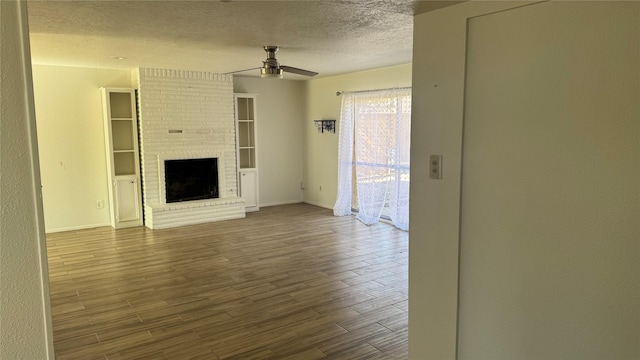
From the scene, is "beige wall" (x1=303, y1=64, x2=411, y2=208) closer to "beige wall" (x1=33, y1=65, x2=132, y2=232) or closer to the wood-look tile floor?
the wood-look tile floor

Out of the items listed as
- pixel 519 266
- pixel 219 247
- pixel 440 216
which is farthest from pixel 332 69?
pixel 519 266

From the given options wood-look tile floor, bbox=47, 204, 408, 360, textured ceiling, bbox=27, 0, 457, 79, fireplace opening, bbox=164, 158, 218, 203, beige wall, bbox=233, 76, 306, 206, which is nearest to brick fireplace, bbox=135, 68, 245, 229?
fireplace opening, bbox=164, 158, 218, 203

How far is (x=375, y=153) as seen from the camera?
677cm

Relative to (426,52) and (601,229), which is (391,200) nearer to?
(426,52)

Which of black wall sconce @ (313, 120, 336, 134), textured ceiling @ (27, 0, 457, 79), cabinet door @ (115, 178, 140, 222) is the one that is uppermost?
textured ceiling @ (27, 0, 457, 79)

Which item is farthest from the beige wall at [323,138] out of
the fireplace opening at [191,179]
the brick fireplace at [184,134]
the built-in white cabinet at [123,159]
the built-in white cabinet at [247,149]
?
the built-in white cabinet at [123,159]

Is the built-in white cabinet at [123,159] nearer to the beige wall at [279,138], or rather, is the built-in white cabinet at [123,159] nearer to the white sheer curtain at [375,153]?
the beige wall at [279,138]

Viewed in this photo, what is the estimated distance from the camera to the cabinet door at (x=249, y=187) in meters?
7.58

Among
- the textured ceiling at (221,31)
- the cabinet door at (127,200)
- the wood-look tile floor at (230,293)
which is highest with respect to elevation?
the textured ceiling at (221,31)

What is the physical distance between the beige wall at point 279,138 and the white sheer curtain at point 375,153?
1405 millimetres

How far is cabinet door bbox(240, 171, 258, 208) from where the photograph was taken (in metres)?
7.58

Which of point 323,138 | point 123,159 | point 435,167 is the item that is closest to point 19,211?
point 435,167

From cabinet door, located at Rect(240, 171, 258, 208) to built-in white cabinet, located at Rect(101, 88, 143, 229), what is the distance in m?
1.70

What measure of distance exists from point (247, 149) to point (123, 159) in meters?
2.05
